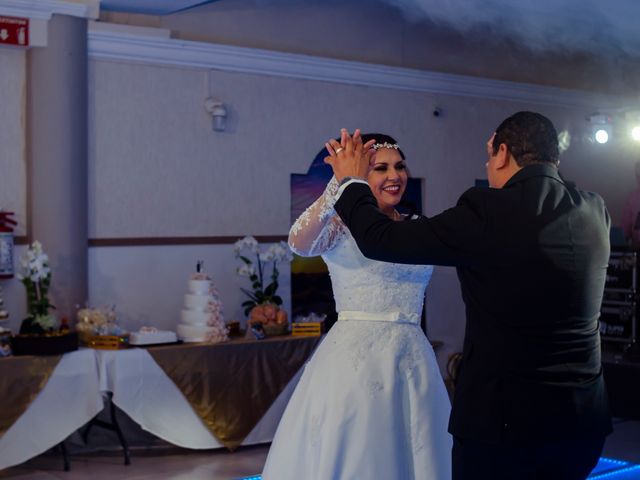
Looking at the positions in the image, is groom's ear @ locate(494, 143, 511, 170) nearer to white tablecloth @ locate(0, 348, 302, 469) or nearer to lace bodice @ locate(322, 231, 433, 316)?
lace bodice @ locate(322, 231, 433, 316)

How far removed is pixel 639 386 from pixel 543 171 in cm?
476

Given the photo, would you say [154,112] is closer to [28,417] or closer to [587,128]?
[28,417]

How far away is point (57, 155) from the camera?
243 inches

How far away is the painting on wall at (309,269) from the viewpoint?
752 cm

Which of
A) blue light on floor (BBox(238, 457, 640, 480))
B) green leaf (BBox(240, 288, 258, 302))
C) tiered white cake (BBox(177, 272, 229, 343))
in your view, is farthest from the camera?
green leaf (BBox(240, 288, 258, 302))

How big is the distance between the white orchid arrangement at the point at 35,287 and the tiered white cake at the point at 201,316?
0.86 metres

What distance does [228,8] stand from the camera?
723 centimetres

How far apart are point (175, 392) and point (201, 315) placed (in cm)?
53

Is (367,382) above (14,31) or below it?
below

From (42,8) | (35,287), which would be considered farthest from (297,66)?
(35,287)

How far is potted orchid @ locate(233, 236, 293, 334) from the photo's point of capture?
651 centimetres

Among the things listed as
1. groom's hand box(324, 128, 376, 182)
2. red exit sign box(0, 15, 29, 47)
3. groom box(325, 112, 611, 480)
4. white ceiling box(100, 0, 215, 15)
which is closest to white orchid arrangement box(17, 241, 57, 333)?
red exit sign box(0, 15, 29, 47)

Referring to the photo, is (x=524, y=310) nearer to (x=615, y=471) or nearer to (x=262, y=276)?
(x=615, y=471)

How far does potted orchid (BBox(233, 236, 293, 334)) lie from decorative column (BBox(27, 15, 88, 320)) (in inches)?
46.1
